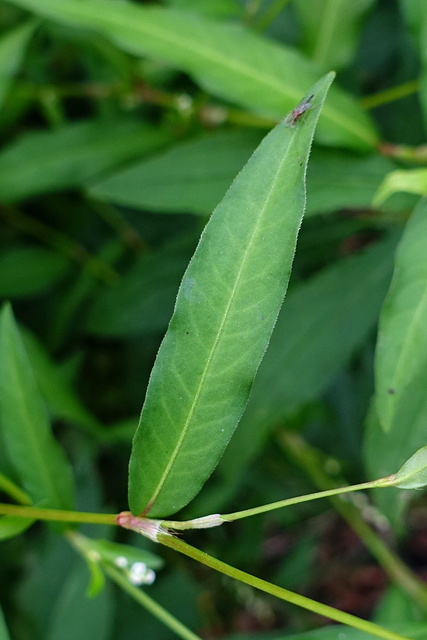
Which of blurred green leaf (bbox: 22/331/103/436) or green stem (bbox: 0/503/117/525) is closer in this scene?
green stem (bbox: 0/503/117/525)

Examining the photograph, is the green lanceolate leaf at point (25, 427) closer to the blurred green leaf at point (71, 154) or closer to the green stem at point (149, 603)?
the green stem at point (149, 603)

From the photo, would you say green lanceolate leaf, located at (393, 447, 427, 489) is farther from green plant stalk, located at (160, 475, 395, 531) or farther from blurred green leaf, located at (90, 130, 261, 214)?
blurred green leaf, located at (90, 130, 261, 214)

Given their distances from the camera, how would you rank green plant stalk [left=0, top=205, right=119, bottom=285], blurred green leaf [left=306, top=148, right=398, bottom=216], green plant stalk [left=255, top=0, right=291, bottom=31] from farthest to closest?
green plant stalk [left=0, top=205, right=119, bottom=285] < green plant stalk [left=255, top=0, right=291, bottom=31] < blurred green leaf [left=306, top=148, right=398, bottom=216]

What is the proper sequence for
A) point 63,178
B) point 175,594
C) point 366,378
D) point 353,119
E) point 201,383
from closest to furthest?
point 201,383, point 353,119, point 63,178, point 366,378, point 175,594

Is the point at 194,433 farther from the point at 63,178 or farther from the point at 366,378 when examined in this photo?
the point at 366,378

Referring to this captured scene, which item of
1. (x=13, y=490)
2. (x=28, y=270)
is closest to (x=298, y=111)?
(x=13, y=490)

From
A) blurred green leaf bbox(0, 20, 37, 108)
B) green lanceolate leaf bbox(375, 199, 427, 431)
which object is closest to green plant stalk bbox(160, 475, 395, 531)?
green lanceolate leaf bbox(375, 199, 427, 431)

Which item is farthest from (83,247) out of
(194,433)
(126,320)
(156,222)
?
(194,433)
